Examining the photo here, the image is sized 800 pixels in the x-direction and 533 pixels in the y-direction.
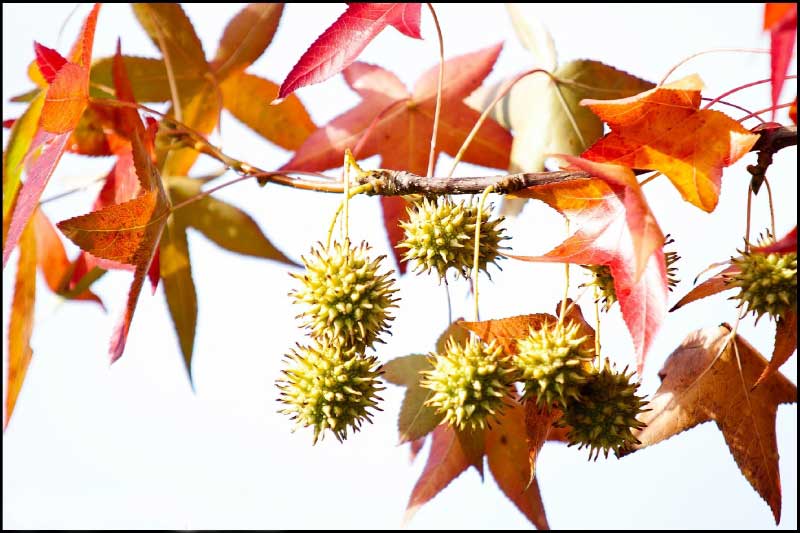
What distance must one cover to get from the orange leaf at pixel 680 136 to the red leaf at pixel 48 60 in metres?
0.66

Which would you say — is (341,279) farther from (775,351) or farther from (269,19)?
(269,19)

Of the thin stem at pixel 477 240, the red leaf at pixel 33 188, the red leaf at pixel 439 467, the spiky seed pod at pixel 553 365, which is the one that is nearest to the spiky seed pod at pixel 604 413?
the spiky seed pod at pixel 553 365

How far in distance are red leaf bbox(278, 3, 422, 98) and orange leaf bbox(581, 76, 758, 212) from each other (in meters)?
0.26

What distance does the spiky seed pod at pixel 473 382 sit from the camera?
2.35 feet

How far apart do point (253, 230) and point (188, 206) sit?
0.37ft

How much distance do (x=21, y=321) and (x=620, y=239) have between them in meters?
0.83

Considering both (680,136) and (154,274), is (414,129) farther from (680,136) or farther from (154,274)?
(680,136)

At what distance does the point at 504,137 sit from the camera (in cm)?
111

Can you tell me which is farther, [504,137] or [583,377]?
[504,137]

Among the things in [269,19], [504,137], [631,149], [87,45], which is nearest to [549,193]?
[631,149]

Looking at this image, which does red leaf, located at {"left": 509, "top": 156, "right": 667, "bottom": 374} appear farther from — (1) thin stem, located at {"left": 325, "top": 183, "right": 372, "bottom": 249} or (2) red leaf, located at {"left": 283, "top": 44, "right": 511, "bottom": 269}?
(2) red leaf, located at {"left": 283, "top": 44, "right": 511, "bottom": 269}

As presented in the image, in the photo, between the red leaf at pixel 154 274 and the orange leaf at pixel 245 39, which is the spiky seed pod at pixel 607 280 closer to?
the red leaf at pixel 154 274

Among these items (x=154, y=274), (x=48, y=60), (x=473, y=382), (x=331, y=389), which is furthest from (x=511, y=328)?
(x=48, y=60)

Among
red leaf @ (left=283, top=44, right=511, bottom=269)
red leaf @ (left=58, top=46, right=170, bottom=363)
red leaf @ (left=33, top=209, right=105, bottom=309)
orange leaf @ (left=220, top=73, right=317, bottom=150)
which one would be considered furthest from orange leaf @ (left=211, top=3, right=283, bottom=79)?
red leaf @ (left=33, top=209, right=105, bottom=309)
